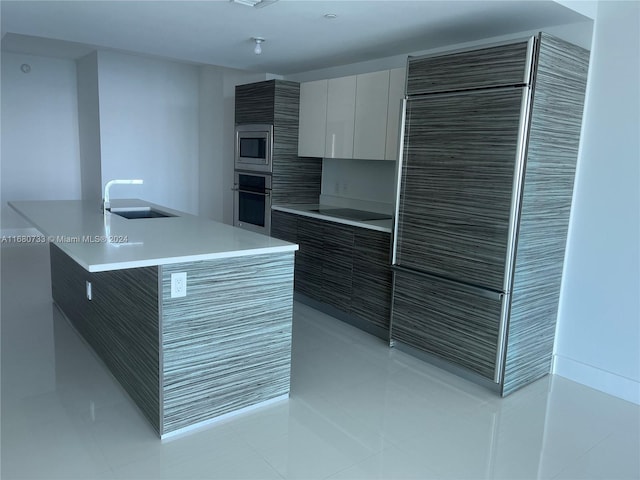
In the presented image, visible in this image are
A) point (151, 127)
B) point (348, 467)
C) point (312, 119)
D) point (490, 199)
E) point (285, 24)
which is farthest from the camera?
point (151, 127)

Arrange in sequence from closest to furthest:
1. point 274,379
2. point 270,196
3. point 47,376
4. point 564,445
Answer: point 564,445 < point 274,379 < point 47,376 < point 270,196

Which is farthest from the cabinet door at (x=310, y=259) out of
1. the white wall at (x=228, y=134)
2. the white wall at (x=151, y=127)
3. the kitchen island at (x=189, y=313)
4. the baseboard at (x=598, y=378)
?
the white wall at (x=151, y=127)

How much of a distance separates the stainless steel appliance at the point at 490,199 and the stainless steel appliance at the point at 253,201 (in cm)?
174

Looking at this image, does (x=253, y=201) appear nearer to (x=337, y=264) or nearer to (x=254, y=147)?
(x=254, y=147)

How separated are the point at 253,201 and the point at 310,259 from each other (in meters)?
1.03

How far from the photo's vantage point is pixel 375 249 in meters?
3.59

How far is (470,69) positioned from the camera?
275 cm

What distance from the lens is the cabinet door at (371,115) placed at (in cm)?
369

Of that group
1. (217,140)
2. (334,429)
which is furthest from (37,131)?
(334,429)

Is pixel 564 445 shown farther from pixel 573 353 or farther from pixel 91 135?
pixel 91 135

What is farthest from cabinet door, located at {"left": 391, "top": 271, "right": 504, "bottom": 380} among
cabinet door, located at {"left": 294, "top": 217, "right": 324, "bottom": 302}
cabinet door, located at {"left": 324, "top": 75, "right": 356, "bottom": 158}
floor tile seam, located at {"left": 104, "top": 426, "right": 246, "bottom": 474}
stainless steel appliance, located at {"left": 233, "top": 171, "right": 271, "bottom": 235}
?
stainless steel appliance, located at {"left": 233, "top": 171, "right": 271, "bottom": 235}

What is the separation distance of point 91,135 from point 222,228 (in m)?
4.52

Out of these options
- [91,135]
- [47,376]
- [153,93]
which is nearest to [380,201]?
[47,376]

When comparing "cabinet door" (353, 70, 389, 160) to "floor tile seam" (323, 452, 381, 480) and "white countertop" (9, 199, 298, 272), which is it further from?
"floor tile seam" (323, 452, 381, 480)
